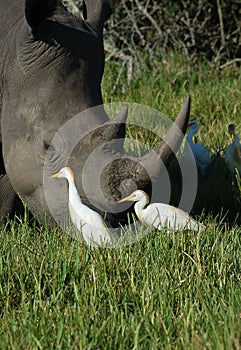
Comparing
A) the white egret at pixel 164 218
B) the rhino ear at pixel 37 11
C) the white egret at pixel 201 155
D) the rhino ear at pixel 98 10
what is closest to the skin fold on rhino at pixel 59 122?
the rhino ear at pixel 37 11

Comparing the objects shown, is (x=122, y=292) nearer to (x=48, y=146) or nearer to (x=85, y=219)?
(x=85, y=219)

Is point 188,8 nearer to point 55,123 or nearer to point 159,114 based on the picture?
point 159,114

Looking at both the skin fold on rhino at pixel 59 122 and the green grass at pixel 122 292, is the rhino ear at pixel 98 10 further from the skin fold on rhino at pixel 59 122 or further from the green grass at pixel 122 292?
the green grass at pixel 122 292

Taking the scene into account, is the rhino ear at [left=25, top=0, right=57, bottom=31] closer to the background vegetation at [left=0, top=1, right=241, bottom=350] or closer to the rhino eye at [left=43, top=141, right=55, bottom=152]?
the rhino eye at [left=43, top=141, right=55, bottom=152]

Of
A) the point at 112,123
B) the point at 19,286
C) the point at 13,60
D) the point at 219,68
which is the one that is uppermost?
the point at 13,60

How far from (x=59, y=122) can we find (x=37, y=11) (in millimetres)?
573

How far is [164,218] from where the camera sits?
13.5 ft

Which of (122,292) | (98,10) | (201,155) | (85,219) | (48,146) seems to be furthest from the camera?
(201,155)

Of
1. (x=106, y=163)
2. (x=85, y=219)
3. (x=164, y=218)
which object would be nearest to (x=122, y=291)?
(x=85, y=219)

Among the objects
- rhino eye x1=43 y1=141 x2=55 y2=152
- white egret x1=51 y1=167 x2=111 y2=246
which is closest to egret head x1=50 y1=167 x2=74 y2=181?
white egret x1=51 y1=167 x2=111 y2=246

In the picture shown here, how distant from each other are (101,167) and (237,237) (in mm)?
735

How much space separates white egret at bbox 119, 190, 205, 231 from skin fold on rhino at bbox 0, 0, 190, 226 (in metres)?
0.10

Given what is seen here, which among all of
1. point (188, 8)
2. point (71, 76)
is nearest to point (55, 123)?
point (71, 76)

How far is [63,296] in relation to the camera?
3.22 metres
